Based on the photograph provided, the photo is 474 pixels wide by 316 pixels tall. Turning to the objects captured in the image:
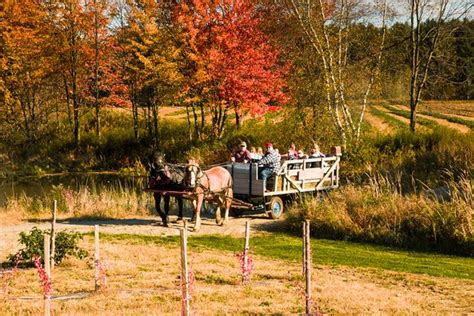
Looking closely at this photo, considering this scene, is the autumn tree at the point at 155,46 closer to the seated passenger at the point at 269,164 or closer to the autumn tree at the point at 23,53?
the autumn tree at the point at 23,53

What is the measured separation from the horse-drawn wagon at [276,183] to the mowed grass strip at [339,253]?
2140mm

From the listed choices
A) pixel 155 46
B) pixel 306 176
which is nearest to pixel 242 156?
pixel 306 176

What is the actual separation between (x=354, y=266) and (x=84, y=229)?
24.7ft

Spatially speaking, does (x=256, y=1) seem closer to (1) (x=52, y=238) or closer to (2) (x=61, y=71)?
(2) (x=61, y=71)

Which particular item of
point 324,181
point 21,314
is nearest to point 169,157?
point 324,181

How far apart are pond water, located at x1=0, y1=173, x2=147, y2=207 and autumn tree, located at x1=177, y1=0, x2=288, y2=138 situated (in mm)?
5472

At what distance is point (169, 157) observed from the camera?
34.5m

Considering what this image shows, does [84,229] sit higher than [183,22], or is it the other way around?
[183,22]

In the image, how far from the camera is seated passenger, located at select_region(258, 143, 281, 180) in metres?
18.1

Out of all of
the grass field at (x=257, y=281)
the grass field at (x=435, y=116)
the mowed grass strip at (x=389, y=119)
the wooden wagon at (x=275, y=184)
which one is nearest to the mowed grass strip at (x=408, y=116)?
the grass field at (x=435, y=116)

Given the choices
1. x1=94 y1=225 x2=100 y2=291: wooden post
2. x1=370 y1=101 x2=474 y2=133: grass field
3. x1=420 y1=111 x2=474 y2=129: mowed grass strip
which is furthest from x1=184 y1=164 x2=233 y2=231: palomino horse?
x1=420 y1=111 x2=474 y2=129: mowed grass strip

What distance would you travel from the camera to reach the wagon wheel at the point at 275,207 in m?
18.5

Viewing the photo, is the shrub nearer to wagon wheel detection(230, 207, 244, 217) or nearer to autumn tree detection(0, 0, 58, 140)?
wagon wheel detection(230, 207, 244, 217)

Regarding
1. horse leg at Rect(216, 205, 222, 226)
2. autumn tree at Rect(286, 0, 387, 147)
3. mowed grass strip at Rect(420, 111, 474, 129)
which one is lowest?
horse leg at Rect(216, 205, 222, 226)
